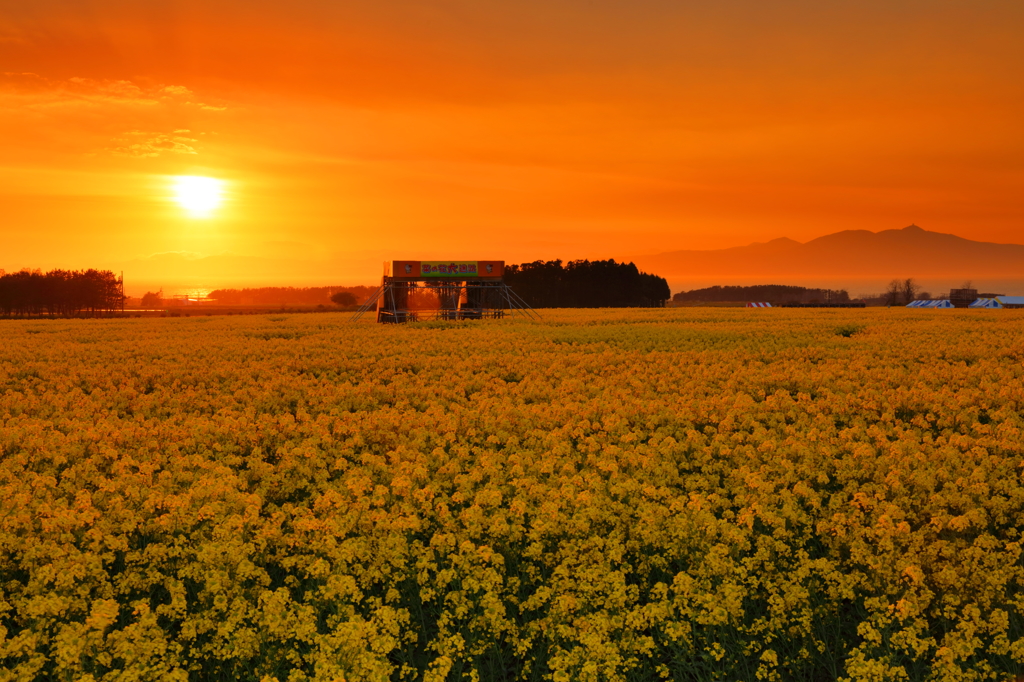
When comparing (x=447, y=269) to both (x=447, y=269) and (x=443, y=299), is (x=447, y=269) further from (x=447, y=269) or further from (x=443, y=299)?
(x=443, y=299)

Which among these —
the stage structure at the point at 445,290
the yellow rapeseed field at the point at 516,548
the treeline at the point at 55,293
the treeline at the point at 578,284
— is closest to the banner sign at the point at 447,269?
the stage structure at the point at 445,290

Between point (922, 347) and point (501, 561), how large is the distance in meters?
28.1

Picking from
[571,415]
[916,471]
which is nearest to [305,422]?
[571,415]

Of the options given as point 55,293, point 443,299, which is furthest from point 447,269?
point 55,293

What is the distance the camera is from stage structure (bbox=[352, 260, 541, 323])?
6538 cm

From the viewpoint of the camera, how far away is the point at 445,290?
69.2 metres

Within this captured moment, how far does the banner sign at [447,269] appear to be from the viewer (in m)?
65.2

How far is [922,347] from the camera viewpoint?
30406 mm

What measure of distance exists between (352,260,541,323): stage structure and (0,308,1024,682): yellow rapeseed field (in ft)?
166

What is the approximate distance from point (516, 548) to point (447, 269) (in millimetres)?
58940

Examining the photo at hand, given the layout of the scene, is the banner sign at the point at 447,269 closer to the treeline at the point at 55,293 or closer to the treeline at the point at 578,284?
the treeline at the point at 578,284

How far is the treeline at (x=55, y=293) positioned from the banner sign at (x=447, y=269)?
9914 centimetres

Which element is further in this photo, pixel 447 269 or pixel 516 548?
pixel 447 269

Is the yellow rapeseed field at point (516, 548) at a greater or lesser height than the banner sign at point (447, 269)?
lesser
